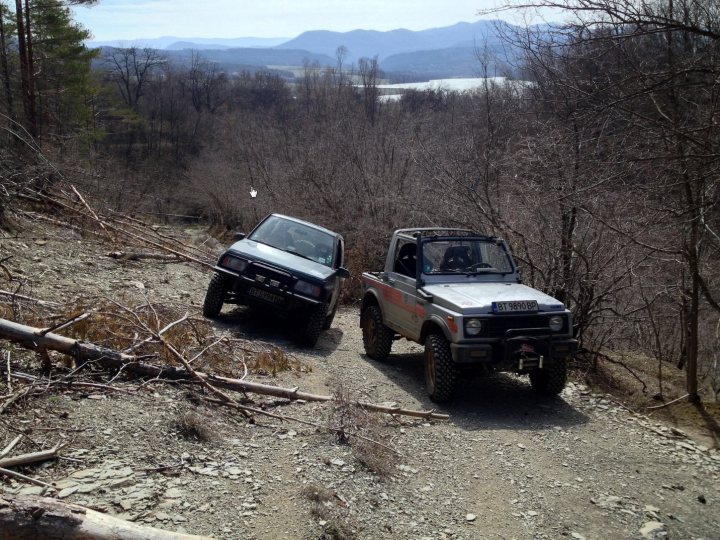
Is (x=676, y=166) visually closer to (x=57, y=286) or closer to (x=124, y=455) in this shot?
(x=124, y=455)

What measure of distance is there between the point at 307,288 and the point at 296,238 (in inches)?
64.8

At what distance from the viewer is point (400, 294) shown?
9.47 metres

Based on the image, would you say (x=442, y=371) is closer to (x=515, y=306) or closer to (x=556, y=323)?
(x=515, y=306)

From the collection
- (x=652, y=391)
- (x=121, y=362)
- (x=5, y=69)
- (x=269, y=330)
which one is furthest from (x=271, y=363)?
(x=5, y=69)

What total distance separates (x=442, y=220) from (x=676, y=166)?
22.7 ft

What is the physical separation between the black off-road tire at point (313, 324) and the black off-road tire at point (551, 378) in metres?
3.22

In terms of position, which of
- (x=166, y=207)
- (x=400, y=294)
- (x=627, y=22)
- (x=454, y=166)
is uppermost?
(x=627, y=22)

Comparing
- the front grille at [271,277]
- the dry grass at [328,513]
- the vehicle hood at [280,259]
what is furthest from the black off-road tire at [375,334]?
the dry grass at [328,513]

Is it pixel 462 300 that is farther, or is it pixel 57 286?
pixel 57 286

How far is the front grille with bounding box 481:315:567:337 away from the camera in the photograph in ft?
25.9

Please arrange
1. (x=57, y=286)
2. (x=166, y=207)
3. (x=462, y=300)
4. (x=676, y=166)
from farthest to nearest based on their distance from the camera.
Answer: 1. (x=166, y=207)
2. (x=57, y=286)
3. (x=462, y=300)
4. (x=676, y=166)

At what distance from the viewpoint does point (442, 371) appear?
8.08 m

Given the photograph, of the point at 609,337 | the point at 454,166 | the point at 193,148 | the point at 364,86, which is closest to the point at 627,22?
the point at 609,337

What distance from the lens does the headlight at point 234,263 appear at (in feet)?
34.8
